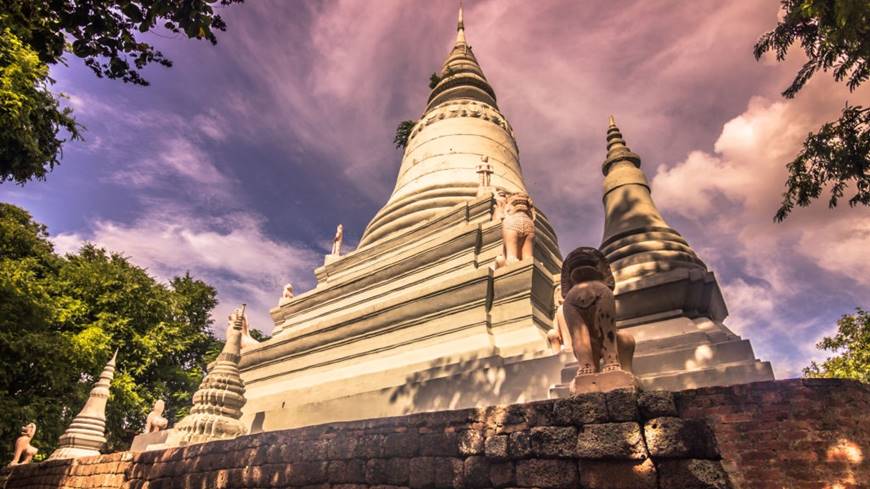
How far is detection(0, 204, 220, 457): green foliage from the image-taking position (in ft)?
48.1

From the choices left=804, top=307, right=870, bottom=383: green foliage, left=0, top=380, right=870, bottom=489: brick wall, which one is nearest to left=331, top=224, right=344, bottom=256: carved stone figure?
left=0, top=380, right=870, bottom=489: brick wall

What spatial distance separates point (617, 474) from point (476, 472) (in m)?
0.99

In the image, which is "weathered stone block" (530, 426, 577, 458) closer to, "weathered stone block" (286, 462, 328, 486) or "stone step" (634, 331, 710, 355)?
"weathered stone block" (286, 462, 328, 486)

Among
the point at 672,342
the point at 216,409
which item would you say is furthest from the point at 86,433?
the point at 672,342

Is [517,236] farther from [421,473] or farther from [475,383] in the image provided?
[421,473]

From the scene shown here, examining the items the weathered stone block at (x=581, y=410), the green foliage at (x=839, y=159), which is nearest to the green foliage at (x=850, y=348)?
the green foliage at (x=839, y=159)

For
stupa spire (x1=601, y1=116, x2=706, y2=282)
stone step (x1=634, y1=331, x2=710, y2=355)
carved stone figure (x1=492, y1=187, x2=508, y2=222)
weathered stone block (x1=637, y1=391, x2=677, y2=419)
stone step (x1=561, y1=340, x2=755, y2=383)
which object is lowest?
weathered stone block (x1=637, y1=391, x2=677, y2=419)

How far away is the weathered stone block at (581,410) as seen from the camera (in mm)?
3037

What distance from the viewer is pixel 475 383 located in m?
7.05

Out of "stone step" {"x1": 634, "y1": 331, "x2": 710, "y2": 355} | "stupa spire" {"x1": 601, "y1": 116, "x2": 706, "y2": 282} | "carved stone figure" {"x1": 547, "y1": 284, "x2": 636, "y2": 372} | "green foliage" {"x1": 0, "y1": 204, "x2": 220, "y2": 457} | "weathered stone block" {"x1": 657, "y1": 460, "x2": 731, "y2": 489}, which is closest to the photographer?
"weathered stone block" {"x1": 657, "y1": 460, "x2": 731, "y2": 489}

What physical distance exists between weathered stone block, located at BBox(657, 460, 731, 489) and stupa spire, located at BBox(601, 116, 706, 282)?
4.18 m

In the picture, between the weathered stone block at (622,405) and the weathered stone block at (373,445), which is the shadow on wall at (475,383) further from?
the weathered stone block at (622,405)

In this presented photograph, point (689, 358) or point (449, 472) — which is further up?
point (689, 358)

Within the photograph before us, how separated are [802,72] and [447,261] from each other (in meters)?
7.49
